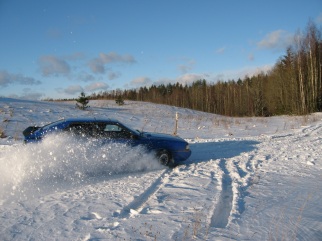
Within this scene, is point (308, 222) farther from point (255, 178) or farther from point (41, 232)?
point (41, 232)

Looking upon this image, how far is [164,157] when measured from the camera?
8031 mm

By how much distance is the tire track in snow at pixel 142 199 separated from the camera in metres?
4.68

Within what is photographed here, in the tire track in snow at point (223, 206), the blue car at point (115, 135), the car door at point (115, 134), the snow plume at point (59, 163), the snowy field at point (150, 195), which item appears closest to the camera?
the snowy field at point (150, 195)

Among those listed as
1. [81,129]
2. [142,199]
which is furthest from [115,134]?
[142,199]

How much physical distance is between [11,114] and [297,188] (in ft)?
51.9

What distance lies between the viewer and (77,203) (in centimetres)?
512

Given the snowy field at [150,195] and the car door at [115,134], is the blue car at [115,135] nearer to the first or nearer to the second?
the car door at [115,134]

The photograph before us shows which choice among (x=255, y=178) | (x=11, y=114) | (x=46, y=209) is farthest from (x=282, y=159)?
(x=11, y=114)

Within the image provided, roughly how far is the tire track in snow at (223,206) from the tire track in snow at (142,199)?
4.26 ft

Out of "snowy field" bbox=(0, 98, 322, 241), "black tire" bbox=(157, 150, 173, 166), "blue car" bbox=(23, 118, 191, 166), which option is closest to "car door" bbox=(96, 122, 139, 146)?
"blue car" bbox=(23, 118, 191, 166)

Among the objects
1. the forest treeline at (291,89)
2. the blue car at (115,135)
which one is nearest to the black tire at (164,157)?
the blue car at (115,135)

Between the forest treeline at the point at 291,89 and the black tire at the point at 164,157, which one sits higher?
the forest treeline at the point at 291,89

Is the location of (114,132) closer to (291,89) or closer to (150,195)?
(150,195)

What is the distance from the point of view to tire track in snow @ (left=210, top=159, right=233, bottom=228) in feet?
14.3
